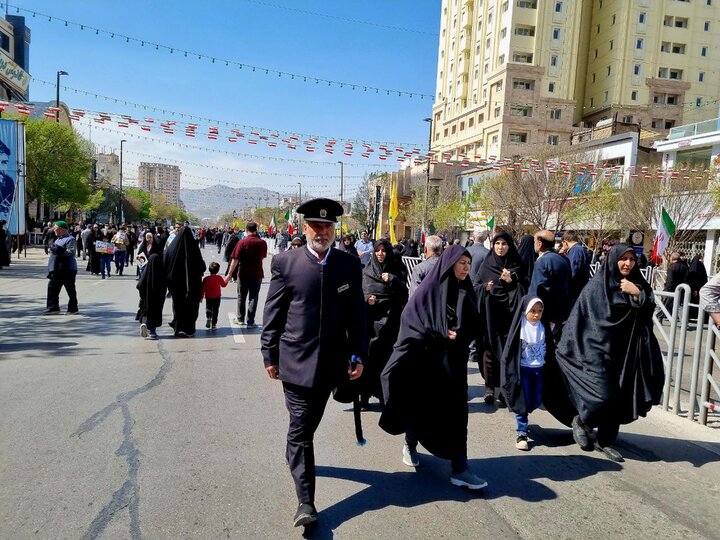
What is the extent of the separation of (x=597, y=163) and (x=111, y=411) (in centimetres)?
3297

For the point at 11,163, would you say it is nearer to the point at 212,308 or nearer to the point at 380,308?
the point at 212,308

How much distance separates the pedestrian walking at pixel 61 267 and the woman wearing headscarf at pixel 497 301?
26.4 feet

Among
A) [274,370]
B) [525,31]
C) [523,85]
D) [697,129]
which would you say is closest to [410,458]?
[274,370]

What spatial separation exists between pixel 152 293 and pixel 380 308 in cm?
462

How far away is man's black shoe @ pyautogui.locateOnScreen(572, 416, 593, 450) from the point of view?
4.93 metres

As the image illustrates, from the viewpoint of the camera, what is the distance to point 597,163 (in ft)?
109

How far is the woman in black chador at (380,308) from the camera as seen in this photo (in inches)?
226

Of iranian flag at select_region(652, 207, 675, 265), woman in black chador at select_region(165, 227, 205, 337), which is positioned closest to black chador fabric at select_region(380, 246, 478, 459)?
woman in black chador at select_region(165, 227, 205, 337)

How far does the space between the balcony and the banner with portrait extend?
3570cm

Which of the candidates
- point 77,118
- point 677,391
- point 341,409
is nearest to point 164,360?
point 341,409

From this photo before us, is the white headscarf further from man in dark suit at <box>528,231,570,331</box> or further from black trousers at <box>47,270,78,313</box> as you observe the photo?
black trousers at <box>47,270,78,313</box>

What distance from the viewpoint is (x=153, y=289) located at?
8.95 m

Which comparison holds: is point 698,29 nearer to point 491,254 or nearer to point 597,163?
point 597,163

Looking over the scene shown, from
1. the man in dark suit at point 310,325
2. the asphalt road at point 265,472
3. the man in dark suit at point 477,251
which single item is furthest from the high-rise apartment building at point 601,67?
the man in dark suit at point 310,325
